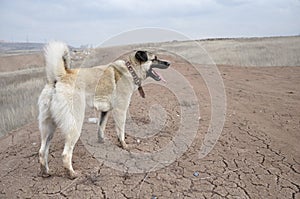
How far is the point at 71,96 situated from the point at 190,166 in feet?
5.63

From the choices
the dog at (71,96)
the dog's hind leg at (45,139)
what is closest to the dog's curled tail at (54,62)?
the dog at (71,96)

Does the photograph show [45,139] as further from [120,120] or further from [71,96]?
[120,120]

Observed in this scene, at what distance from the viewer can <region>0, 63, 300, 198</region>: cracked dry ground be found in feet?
9.50

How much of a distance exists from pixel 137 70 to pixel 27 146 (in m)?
2.10

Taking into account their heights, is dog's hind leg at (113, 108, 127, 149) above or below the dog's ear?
below

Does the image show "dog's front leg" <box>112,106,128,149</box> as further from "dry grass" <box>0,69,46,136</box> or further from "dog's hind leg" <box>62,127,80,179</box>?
"dry grass" <box>0,69,46,136</box>

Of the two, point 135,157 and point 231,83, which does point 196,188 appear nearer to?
point 135,157

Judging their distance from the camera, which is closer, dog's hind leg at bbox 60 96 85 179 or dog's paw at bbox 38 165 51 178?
dog's hind leg at bbox 60 96 85 179

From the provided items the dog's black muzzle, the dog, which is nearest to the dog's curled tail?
the dog

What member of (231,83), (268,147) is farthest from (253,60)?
(268,147)

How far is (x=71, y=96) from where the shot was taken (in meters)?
3.02

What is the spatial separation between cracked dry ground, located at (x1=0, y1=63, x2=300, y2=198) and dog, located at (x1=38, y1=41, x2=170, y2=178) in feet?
0.91

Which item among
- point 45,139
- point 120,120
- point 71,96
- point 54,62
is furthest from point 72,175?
point 54,62

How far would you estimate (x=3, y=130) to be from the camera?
5.38m
